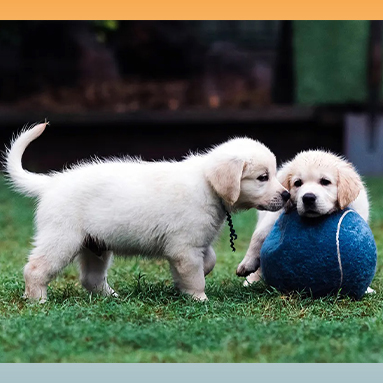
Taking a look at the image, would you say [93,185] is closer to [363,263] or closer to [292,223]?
[292,223]

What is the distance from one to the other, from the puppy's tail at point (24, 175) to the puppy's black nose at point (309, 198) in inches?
75.2

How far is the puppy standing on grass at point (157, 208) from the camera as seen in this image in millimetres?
5344

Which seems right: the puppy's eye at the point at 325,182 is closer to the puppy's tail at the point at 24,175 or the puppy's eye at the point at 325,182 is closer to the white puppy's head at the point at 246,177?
the white puppy's head at the point at 246,177

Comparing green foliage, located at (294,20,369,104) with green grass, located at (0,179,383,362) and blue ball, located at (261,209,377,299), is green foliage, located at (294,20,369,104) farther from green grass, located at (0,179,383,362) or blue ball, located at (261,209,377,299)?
blue ball, located at (261,209,377,299)

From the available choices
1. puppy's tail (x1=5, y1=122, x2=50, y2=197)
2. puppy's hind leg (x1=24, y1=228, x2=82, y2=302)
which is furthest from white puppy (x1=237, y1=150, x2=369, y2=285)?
puppy's tail (x1=5, y1=122, x2=50, y2=197)

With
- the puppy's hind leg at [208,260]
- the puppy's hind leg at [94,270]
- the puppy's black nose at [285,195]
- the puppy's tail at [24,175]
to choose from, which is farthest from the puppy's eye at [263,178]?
the puppy's tail at [24,175]

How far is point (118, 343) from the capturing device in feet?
13.8

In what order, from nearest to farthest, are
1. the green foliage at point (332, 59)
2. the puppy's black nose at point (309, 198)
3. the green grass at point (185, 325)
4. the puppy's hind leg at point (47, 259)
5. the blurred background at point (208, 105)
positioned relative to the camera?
1. the green grass at point (185, 325)
2. the puppy's black nose at point (309, 198)
3. the puppy's hind leg at point (47, 259)
4. the green foliage at point (332, 59)
5. the blurred background at point (208, 105)

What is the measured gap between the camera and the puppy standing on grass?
5.34 metres

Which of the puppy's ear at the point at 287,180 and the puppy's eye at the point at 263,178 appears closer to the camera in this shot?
the puppy's eye at the point at 263,178

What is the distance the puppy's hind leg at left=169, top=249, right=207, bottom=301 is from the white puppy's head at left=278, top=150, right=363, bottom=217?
805 millimetres

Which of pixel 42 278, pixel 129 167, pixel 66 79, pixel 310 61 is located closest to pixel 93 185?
pixel 129 167

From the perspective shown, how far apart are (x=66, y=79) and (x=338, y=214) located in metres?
12.5

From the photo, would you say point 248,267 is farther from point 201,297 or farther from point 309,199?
point 309,199
